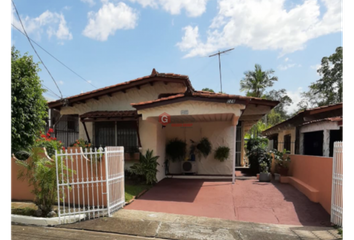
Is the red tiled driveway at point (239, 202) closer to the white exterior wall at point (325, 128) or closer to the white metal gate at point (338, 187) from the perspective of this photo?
the white metal gate at point (338, 187)

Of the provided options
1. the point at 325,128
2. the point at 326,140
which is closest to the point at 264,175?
the point at 326,140

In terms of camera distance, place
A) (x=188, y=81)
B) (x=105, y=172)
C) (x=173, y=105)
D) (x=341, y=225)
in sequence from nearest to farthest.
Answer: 1. (x=341, y=225)
2. (x=105, y=172)
3. (x=173, y=105)
4. (x=188, y=81)

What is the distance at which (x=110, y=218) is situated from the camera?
5004 mm

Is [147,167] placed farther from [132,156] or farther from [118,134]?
[118,134]

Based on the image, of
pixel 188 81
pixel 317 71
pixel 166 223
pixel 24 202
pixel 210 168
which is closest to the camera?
pixel 166 223

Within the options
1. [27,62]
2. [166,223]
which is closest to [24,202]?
[27,62]

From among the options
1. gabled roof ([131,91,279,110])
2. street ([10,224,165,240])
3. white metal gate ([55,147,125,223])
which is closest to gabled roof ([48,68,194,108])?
gabled roof ([131,91,279,110])

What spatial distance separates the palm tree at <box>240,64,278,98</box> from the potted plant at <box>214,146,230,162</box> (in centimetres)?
1403

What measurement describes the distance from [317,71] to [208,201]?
27.6 m

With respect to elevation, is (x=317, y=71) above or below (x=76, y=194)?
above

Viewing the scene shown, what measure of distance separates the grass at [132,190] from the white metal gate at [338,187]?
5162 mm

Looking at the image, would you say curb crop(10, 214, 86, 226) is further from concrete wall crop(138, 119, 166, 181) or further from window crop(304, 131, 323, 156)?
window crop(304, 131, 323, 156)

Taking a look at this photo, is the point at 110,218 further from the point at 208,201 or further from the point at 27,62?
the point at 27,62

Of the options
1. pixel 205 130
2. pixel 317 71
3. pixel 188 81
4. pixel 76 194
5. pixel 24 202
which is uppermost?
pixel 317 71
